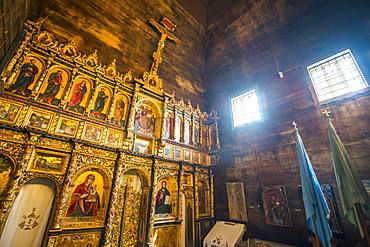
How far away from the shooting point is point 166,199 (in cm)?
700

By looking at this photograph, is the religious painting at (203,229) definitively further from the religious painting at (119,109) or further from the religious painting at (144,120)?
the religious painting at (119,109)

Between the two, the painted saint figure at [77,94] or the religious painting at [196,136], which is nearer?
the painted saint figure at [77,94]

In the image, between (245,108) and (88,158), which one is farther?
(245,108)

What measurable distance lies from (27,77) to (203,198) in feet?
27.6

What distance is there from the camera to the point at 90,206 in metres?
5.15

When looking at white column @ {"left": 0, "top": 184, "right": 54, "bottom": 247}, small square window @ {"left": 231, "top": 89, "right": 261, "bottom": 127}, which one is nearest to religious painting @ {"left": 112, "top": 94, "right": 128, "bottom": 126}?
white column @ {"left": 0, "top": 184, "right": 54, "bottom": 247}

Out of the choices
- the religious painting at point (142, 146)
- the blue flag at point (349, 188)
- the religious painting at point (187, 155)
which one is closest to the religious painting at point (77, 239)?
the religious painting at point (142, 146)

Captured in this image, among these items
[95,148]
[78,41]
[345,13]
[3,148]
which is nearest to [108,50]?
[78,41]

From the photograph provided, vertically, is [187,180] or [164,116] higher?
[164,116]

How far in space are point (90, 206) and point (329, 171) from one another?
8163 mm

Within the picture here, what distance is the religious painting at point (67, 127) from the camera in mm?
5104

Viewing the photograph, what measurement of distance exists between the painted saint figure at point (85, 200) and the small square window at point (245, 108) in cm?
737

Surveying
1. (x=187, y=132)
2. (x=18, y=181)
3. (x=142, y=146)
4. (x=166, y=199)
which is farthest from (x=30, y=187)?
(x=187, y=132)

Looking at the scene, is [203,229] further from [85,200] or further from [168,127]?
[85,200]
